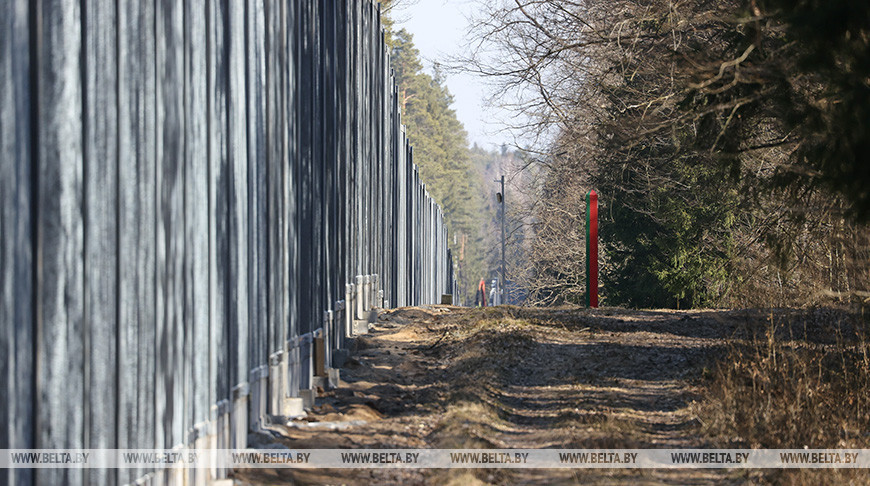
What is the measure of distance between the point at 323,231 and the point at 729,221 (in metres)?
12.3

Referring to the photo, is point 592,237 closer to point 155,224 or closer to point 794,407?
point 794,407

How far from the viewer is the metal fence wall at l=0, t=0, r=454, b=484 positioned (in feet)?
11.3

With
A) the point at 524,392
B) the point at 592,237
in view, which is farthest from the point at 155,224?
the point at 592,237

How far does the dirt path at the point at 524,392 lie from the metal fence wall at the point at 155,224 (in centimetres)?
80

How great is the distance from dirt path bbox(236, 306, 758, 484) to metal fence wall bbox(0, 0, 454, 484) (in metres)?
0.80

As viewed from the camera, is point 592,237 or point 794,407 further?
point 592,237

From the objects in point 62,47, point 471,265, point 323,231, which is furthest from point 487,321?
point 471,265

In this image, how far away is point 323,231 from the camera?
1102 cm

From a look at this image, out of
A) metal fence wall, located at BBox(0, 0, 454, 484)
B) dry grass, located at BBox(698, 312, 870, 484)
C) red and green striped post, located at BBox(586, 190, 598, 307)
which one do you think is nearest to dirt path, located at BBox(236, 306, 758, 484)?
dry grass, located at BBox(698, 312, 870, 484)

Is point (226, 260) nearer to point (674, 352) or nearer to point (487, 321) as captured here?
point (674, 352)

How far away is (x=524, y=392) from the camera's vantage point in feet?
32.1

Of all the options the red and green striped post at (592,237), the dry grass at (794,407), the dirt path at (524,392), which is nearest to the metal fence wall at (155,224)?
the dirt path at (524,392)

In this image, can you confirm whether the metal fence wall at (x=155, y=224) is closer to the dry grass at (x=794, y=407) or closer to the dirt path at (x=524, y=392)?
the dirt path at (x=524, y=392)

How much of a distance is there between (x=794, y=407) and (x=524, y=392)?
9.70ft
